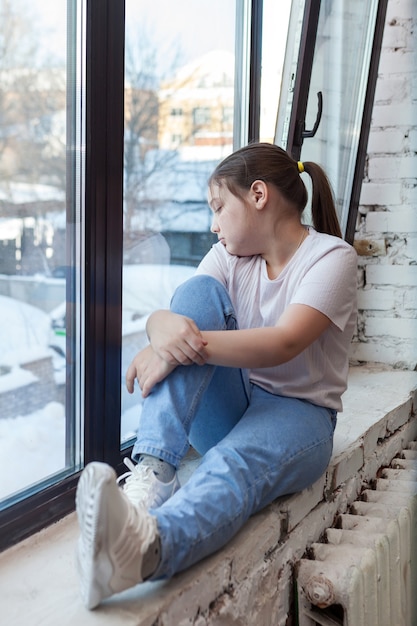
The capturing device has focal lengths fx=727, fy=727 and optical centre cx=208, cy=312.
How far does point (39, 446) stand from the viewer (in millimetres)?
1358

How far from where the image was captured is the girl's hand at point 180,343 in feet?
4.13

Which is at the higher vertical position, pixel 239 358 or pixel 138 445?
pixel 239 358

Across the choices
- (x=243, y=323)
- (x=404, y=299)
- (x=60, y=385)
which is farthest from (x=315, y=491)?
(x=404, y=299)

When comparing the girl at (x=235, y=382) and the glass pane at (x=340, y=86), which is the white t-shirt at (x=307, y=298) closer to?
the girl at (x=235, y=382)

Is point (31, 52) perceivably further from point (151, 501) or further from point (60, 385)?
point (151, 501)

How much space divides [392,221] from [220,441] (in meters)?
1.62

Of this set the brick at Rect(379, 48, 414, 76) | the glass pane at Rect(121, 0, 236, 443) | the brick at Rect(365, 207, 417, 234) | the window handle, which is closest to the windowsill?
the glass pane at Rect(121, 0, 236, 443)

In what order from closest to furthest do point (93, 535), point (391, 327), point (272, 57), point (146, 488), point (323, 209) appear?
1. point (93, 535)
2. point (146, 488)
3. point (323, 209)
4. point (272, 57)
5. point (391, 327)

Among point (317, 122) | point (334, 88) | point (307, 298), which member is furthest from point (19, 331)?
point (334, 88)

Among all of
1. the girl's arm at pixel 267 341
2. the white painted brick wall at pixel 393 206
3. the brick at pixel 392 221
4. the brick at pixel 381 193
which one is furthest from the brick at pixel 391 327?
the girl's arm at pixel 267 341

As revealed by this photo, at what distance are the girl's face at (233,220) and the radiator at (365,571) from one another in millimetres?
646

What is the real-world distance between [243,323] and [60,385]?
41 cm

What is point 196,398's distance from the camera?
1313 mm

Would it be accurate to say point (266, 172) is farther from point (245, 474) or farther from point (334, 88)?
point (334, 88)
